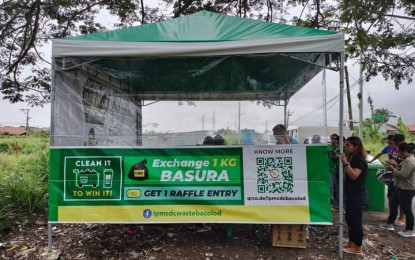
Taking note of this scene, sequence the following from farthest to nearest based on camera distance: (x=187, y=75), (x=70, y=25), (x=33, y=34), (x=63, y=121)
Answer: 1. (x=70, y=25)
2. (x=33, y=34)
3. (x=187, y=75)
4. (x=63, y=121)

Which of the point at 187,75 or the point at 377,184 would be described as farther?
the point at 377,184

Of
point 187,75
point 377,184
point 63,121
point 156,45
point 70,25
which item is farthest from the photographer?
point 70,25

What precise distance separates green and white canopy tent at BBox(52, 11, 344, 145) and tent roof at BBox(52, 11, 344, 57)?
0.04 feet

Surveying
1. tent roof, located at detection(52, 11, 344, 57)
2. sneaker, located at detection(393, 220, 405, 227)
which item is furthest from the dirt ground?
tent roof, located at detection(52, 11, 344, 57)

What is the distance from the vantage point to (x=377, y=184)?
6707 mm

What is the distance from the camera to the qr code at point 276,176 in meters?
4.24

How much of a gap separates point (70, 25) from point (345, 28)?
7305 millimetres

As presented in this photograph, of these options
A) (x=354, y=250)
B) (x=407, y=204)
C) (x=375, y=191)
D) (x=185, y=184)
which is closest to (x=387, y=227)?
(x=407, y=204)

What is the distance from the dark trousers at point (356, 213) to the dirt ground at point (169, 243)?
0.95ft

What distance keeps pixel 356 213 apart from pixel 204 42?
289cm

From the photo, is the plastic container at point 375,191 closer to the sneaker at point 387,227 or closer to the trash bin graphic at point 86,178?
the sneaker at point 387,227

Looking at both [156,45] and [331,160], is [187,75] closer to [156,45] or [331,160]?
[156,45]

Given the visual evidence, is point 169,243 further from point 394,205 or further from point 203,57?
point 394,205

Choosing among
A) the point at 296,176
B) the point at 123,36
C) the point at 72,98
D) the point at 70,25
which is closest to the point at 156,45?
the point at 123,36
